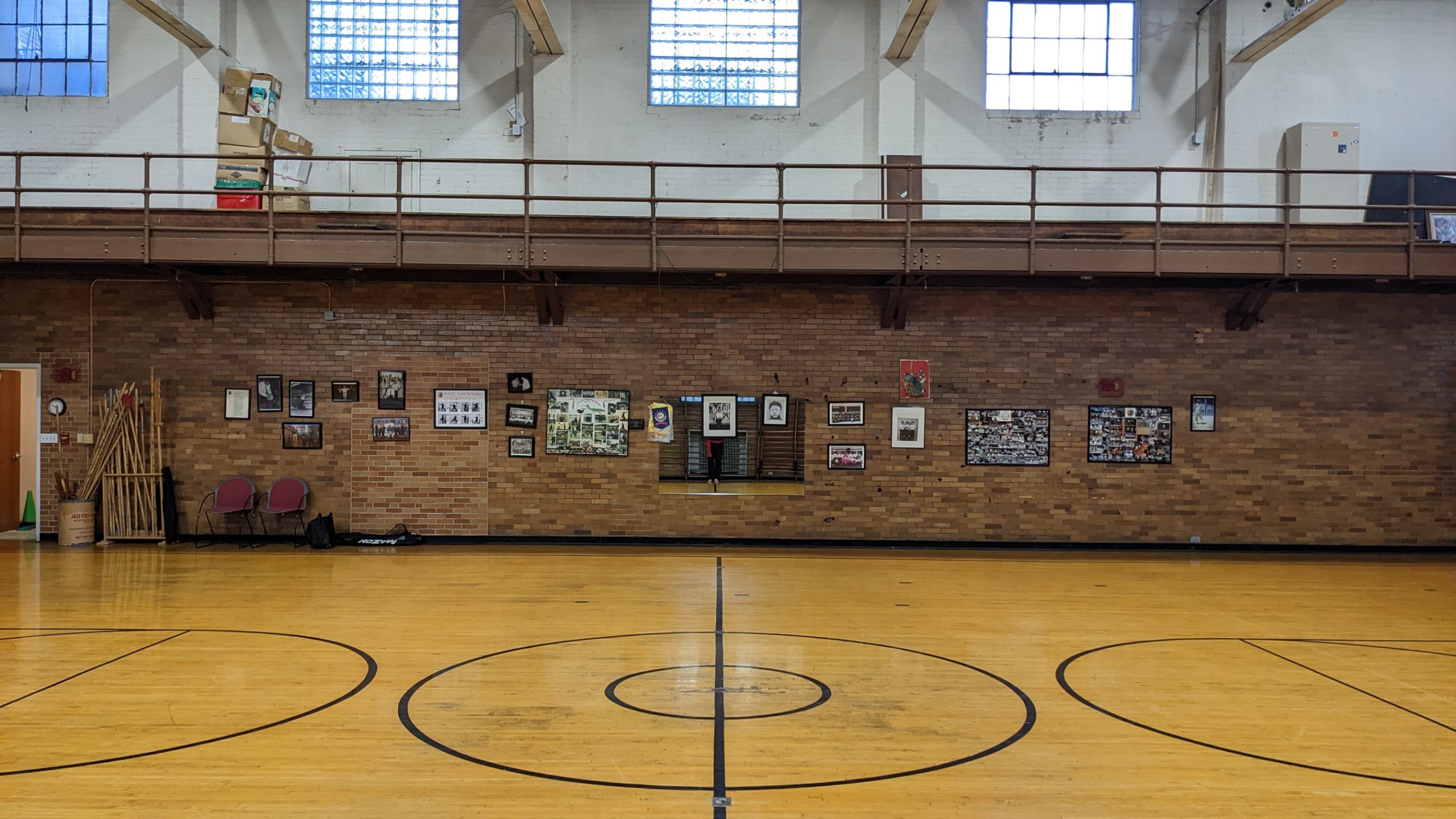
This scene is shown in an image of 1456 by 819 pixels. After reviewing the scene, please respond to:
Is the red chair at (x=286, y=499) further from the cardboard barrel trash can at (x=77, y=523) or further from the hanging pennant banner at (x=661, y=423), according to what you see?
the hanging pennant banner at (x=661, y=423)

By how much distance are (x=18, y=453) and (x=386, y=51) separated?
7.99 m

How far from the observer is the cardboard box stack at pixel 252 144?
12297 mm

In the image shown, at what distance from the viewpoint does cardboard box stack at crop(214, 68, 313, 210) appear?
40.3ft

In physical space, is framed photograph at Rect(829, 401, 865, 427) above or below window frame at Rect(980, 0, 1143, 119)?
below

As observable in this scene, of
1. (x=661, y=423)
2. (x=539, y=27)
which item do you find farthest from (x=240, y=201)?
(x=661, y=423)

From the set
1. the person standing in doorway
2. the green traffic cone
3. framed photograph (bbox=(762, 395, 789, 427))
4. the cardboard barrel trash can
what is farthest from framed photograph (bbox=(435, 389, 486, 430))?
the person standing in doorway

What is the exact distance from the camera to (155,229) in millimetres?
11586

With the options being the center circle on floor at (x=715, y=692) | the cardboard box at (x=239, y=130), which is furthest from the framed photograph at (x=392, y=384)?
the center circle on floor at (x=715, y=692)

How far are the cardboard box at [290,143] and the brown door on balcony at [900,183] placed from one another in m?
7.76

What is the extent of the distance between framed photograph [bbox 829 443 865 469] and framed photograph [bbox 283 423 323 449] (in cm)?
686

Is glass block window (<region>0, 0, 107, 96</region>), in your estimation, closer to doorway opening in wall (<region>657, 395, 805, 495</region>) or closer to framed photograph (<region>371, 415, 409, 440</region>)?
framed photograph (<region>371, 415, 409, 440</region>)

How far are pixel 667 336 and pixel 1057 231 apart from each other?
5113 millimetres

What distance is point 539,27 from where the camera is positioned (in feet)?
43.4

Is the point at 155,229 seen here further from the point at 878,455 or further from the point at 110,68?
the point at 878,455
